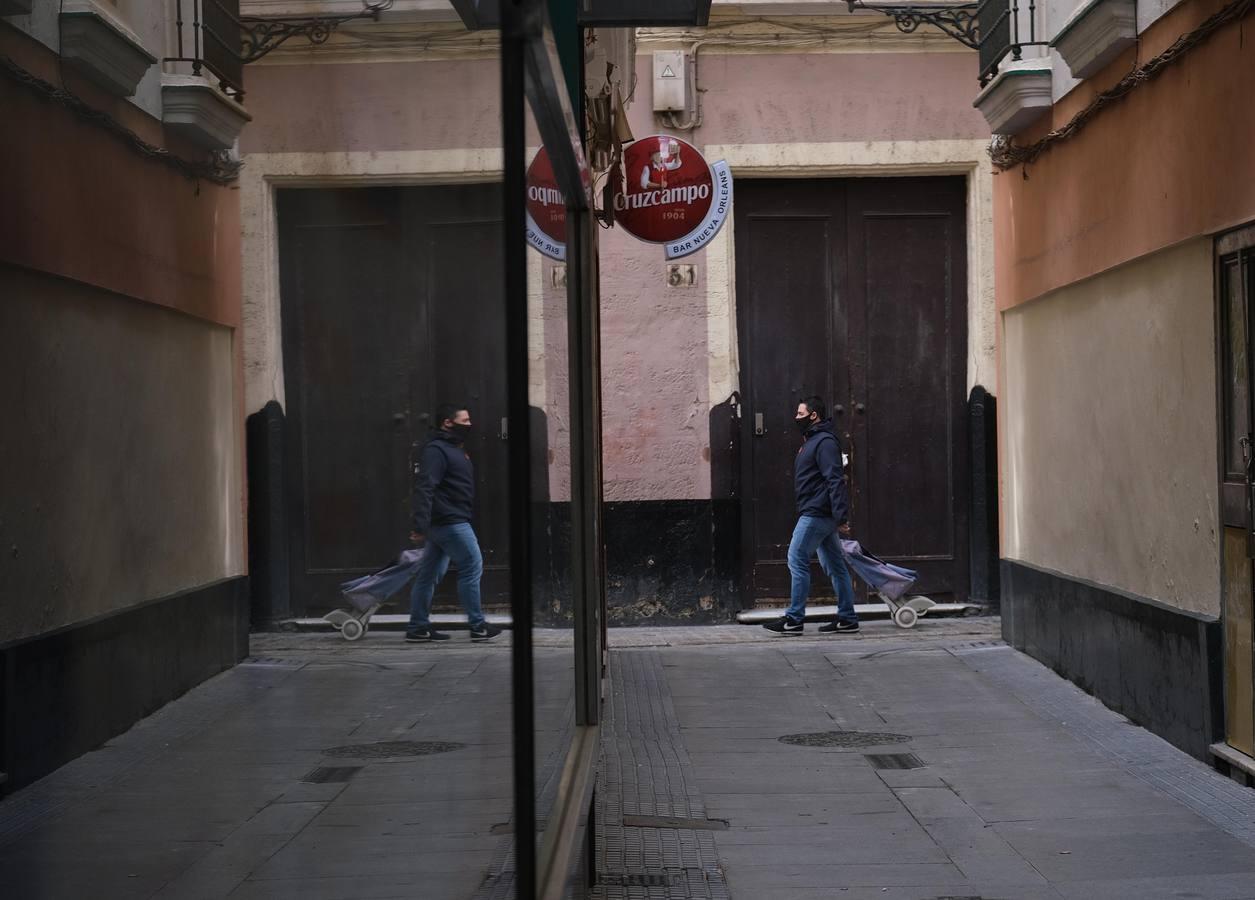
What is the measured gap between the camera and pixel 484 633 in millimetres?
1882

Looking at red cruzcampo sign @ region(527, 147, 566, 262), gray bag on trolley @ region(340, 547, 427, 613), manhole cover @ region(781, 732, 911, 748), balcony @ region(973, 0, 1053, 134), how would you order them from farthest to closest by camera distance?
balcony @ region(973, 0, 1053, 134)
manhole cover @ region(781, 732, 911, 748)
red cruzcampo sign @ region(527, 147, 566, 262)
gray bag on trolley @ region(340, 547, 427, 613)

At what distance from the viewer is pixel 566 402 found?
4.14 m

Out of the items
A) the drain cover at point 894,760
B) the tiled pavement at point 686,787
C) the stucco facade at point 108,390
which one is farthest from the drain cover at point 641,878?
the stucco facade at point 108,390

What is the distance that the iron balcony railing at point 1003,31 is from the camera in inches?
411

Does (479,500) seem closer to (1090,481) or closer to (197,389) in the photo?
(197,389)

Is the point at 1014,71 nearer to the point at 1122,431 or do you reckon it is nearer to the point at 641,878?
the point at 1122,431

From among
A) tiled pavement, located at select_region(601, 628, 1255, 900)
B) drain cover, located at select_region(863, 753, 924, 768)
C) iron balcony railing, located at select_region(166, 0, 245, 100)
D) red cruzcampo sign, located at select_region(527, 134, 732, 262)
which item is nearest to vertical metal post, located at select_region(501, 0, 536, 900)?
iron balcony railing, located at select_region(166, 0, 245, 100)

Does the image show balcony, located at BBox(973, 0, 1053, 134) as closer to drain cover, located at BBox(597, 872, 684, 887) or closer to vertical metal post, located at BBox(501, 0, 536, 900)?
drain cover, located at BBox(597, 872, 684, 887)

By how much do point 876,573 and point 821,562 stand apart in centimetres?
45

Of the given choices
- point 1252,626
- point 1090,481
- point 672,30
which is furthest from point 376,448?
point 672,30

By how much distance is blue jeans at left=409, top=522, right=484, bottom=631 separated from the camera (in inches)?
54.3

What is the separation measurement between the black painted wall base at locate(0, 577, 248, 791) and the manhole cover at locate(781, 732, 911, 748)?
7.36 metres

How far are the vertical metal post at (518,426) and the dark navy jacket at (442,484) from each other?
282 millimetres

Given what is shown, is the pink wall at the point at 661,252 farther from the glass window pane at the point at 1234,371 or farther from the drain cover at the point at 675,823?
the drain cover at the point at 675,823
